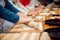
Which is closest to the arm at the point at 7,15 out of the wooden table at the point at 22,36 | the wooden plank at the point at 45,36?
the wooden table at the point at 22,36

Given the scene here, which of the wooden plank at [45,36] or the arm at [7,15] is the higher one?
the arm at [7,15]

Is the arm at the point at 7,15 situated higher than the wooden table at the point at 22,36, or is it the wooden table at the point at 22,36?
the arm at the point at 7,15

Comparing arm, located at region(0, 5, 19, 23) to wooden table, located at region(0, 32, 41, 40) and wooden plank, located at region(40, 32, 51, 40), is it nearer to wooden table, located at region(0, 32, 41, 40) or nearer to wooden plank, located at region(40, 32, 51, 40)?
wooden table, located at region(0, 32, 41, 40)

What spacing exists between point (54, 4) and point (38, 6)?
300 millimetres

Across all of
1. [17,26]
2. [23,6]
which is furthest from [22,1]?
[17,26]

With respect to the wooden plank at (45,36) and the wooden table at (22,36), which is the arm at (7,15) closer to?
the wooden table at (22,36)

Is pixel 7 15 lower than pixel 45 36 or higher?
higher

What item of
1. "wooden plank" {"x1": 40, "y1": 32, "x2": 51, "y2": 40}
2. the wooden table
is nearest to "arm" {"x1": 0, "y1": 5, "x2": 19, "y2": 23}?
the wooden table

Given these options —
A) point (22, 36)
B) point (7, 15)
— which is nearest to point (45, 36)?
point (22, 36)

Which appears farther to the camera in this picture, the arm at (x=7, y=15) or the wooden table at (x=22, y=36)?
the arm at (x=7, y=15)

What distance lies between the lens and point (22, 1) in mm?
2438

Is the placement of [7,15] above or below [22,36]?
above

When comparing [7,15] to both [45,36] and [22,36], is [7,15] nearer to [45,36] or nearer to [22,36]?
[22,36]

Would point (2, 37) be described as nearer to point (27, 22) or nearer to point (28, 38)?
point (28, 38)
